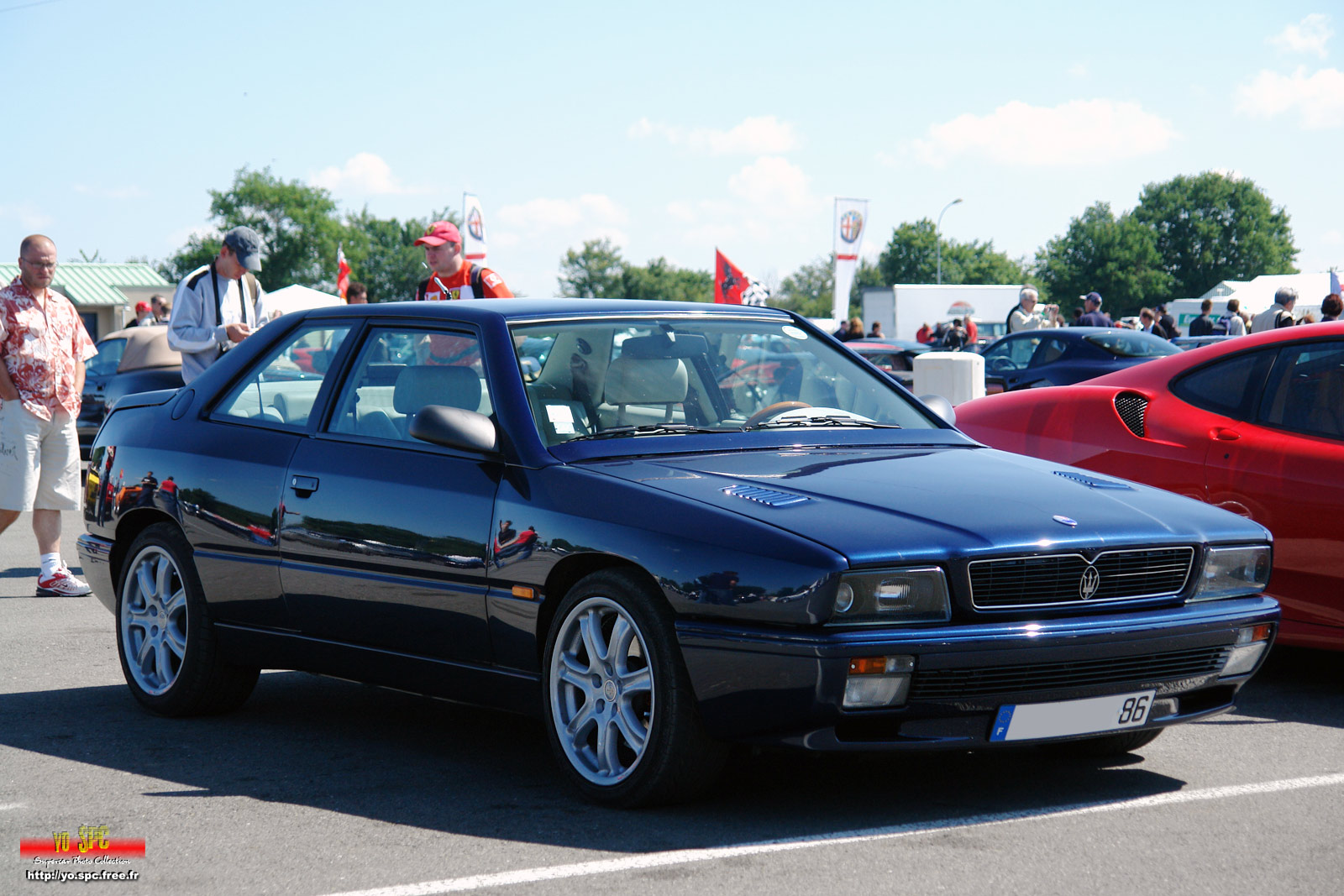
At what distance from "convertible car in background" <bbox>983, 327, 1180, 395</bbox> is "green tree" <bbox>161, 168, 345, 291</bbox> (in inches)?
3891

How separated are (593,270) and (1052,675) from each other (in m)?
154

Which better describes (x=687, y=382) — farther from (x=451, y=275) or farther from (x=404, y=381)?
(x=451, y=275)

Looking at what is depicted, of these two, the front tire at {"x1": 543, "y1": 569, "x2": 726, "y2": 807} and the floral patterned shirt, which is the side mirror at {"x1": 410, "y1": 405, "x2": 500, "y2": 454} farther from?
the floral patterned shirt

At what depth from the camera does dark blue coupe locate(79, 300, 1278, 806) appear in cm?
391

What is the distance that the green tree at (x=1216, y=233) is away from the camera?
389ft

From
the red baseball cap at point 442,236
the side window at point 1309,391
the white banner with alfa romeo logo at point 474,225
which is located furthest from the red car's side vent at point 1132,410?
the white banner with alfa romeo logo at point 474,225

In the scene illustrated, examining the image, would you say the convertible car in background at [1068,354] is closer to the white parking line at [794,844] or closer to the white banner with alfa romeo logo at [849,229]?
the white parking line at [794,844]

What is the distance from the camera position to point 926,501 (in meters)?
4.21

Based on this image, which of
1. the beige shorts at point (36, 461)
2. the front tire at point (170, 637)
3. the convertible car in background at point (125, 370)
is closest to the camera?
the front tire at point (170, 637)

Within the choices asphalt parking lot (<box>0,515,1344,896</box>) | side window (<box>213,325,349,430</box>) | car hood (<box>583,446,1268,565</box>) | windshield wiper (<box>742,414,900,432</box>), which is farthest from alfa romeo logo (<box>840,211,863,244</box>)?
car hood (<box>583,446,1268,565</box>)

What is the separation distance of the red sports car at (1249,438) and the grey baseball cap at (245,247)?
14.2ft

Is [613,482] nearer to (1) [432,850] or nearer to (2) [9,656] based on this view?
(1) [432,850]

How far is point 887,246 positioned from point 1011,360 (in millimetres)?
118732

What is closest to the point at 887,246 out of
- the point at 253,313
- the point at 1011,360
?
the point at 1011,360
